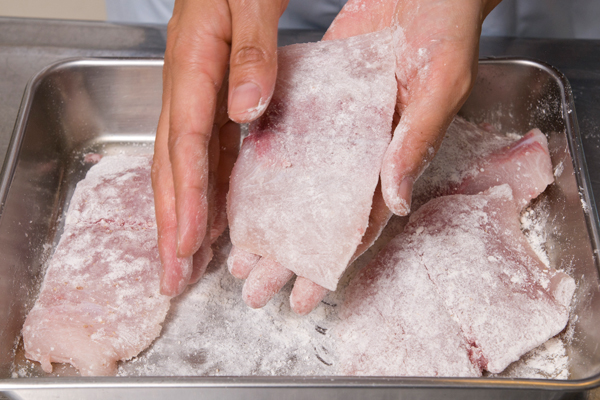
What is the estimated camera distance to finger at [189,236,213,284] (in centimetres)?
141

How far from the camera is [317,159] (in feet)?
3.92

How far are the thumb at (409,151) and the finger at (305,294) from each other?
297 millimetres

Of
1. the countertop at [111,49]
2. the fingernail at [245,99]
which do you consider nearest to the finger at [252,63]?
the fingernail at [245,99]

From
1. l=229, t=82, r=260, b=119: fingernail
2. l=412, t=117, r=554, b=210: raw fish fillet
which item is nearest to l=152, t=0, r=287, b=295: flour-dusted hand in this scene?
l=229, t=82, r=260, b=119: fingernail

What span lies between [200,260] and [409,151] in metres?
0.68

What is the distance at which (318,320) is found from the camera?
1.50m

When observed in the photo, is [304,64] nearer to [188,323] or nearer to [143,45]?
[188,323]

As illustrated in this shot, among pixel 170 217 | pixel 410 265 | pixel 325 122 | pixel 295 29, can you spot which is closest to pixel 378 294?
pixel 410 265

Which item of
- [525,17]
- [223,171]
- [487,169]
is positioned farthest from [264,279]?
[525,17]

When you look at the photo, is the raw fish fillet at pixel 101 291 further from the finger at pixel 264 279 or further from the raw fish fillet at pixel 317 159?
the raw fish fillet at pixel 317 159

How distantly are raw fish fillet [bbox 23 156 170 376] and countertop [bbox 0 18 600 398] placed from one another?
0.76 m

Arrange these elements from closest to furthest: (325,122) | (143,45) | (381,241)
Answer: (325,122), (381,241), (143,45)

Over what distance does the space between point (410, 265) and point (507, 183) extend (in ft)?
1.66

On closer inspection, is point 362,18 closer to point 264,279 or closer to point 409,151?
point 409,151
